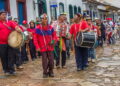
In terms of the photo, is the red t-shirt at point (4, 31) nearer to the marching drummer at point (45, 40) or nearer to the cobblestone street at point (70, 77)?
the marching drummer at point (45, 40)

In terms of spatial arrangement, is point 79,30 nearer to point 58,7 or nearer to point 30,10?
point 30,10

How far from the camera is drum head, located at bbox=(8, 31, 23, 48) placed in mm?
9461

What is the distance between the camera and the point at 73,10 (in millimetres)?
29312

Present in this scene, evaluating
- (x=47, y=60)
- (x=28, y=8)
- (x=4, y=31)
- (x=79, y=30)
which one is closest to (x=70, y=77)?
(x=47, y=60)

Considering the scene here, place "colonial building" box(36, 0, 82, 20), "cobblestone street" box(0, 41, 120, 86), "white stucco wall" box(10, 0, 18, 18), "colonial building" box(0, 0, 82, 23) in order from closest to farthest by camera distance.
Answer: "cobblestone street" box(0, 41, 120, 86) → "colonial building" box(0, 0, 82, 23) → "white stucco wall" box(10, 0, 18, 18) → "colonial building" box(36, 0, 82, 20)

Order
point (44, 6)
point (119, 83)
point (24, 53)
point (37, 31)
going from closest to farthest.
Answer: point (119, 83) < point (37, 31) < point (24, 53) < point (44, 6)

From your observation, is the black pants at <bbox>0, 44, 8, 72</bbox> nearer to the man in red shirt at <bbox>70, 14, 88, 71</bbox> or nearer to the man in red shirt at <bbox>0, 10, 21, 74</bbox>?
the man in red shirt at <bbox>0, 10, 21, 74</bbox>

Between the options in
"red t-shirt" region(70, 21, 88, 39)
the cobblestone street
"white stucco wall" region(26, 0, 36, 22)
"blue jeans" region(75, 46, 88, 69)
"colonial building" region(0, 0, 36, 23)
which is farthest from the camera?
"white stucco wall" region(26, 0, 36, 22)

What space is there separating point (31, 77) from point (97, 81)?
1859 mm

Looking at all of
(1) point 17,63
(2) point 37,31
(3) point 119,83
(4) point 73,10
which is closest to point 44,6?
(4) point 73,10

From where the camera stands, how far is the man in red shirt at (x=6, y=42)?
9.43 metres

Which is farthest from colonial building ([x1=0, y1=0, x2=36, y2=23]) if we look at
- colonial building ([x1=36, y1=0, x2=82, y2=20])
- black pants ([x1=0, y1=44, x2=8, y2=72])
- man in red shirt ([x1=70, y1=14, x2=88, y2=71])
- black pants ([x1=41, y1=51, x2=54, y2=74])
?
black pants ([x1=41, y1=51, x2=54, y2=74])

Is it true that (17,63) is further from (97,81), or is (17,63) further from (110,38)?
(110,38)

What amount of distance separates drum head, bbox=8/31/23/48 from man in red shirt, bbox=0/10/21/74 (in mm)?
96
